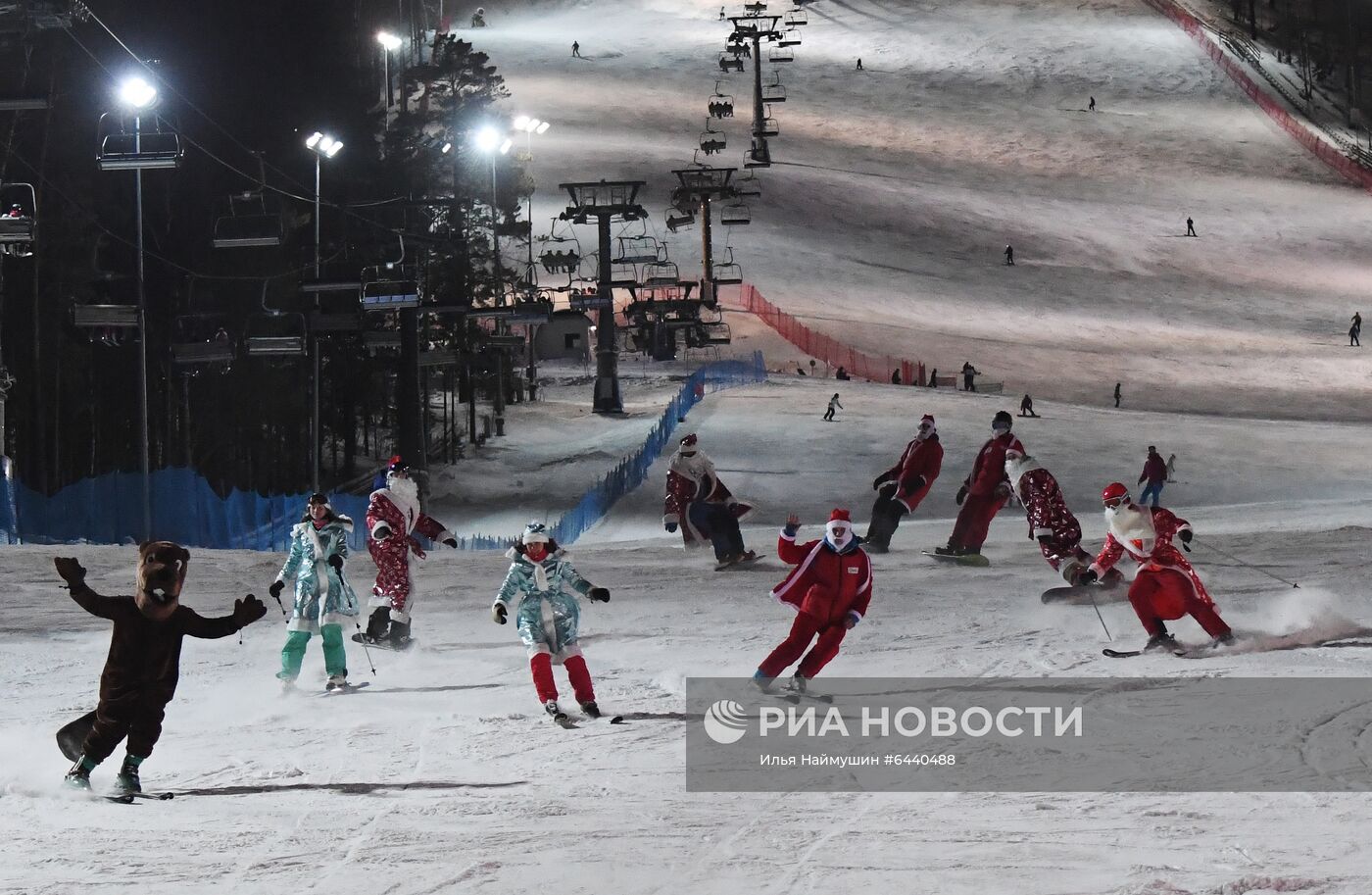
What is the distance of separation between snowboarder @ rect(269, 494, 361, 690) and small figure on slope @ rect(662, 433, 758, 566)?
21.7 ft

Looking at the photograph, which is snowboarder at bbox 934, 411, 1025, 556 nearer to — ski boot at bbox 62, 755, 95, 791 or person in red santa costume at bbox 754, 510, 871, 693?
person in red santa costume at bbox 754, 510, 871, 693

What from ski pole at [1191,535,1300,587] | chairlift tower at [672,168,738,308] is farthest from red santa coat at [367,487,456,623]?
chairlift tower at [672,168,738,308]

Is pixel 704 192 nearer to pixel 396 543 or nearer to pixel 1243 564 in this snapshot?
pixel 1243 564

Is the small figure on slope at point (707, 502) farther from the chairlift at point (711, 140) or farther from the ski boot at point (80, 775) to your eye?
the chairlift at point (711, 140)

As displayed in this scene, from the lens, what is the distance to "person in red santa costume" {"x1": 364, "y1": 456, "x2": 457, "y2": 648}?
42.8ft

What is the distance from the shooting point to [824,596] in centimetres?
1070

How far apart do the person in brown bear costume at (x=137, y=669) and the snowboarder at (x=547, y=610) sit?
2088 millimetres

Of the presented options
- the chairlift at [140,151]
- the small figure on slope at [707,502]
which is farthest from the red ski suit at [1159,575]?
the chairlift at [140,151]

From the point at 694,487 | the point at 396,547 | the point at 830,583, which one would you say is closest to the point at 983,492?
the point at 694,487

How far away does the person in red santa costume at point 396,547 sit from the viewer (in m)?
13.1

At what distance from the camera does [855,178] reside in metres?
80.2

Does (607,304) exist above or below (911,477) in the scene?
above

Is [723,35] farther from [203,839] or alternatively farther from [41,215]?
[203,839]

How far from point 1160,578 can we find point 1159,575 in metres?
0.02
